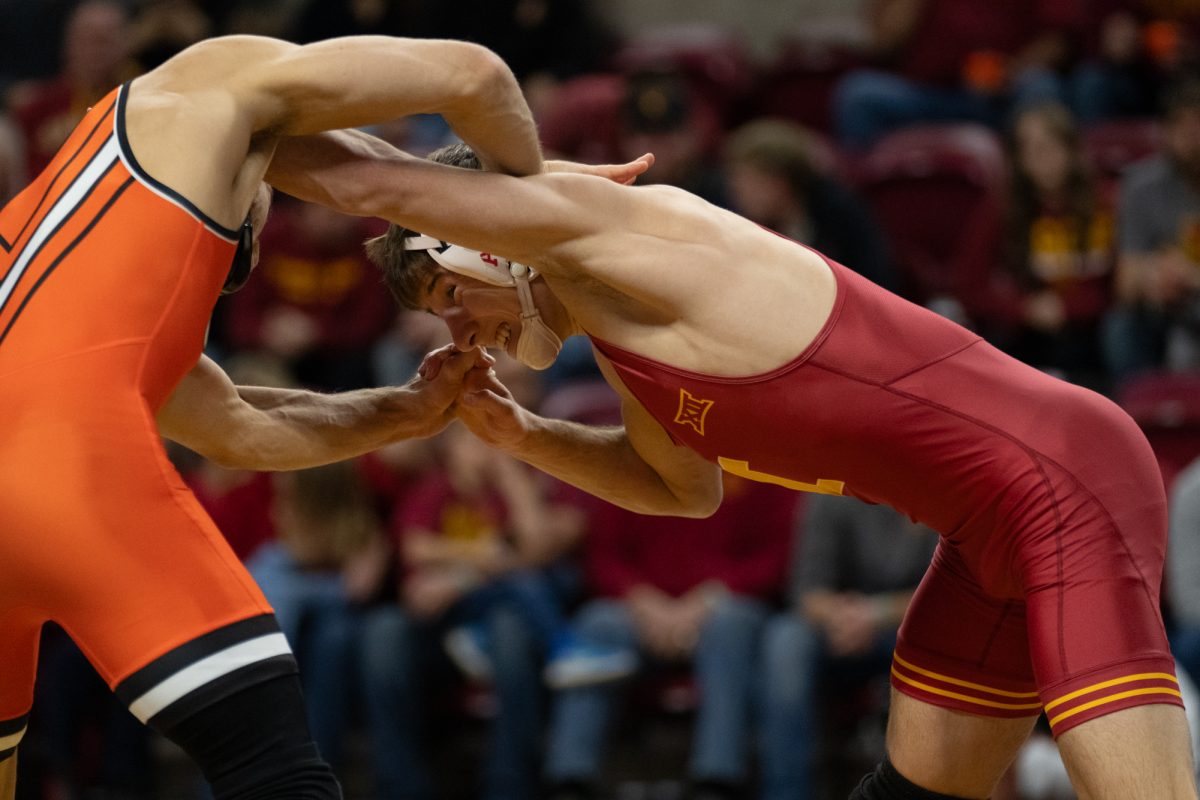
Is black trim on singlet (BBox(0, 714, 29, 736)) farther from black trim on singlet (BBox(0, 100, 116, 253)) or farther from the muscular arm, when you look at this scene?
the muscular arm

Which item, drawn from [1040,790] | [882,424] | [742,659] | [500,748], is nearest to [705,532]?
[742,659]

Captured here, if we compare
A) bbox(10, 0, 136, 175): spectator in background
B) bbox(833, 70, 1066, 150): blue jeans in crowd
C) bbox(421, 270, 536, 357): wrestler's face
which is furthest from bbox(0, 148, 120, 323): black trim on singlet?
bbox(833, 70, 1066, 150): blue jeans in crowd

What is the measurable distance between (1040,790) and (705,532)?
1.59m

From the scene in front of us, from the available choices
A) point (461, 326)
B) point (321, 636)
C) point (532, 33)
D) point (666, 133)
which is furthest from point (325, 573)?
point (532, 33)

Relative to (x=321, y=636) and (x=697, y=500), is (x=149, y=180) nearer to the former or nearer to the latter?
(x=697, y=500)

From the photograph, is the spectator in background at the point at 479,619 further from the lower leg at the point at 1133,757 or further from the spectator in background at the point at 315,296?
the lower leg at the point at 1133,757

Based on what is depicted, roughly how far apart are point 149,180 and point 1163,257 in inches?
208

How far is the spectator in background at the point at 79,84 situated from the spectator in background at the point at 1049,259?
478cm

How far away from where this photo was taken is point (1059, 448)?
354 centimetres

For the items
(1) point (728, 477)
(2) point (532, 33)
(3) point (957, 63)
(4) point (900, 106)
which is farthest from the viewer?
(2) point (532, 33)

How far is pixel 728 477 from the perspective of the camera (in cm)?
684

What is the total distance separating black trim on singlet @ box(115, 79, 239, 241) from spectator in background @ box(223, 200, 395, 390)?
525 centimetres

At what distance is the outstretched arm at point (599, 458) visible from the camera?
160 inches

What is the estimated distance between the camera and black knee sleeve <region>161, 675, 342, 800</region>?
3.04 meters
